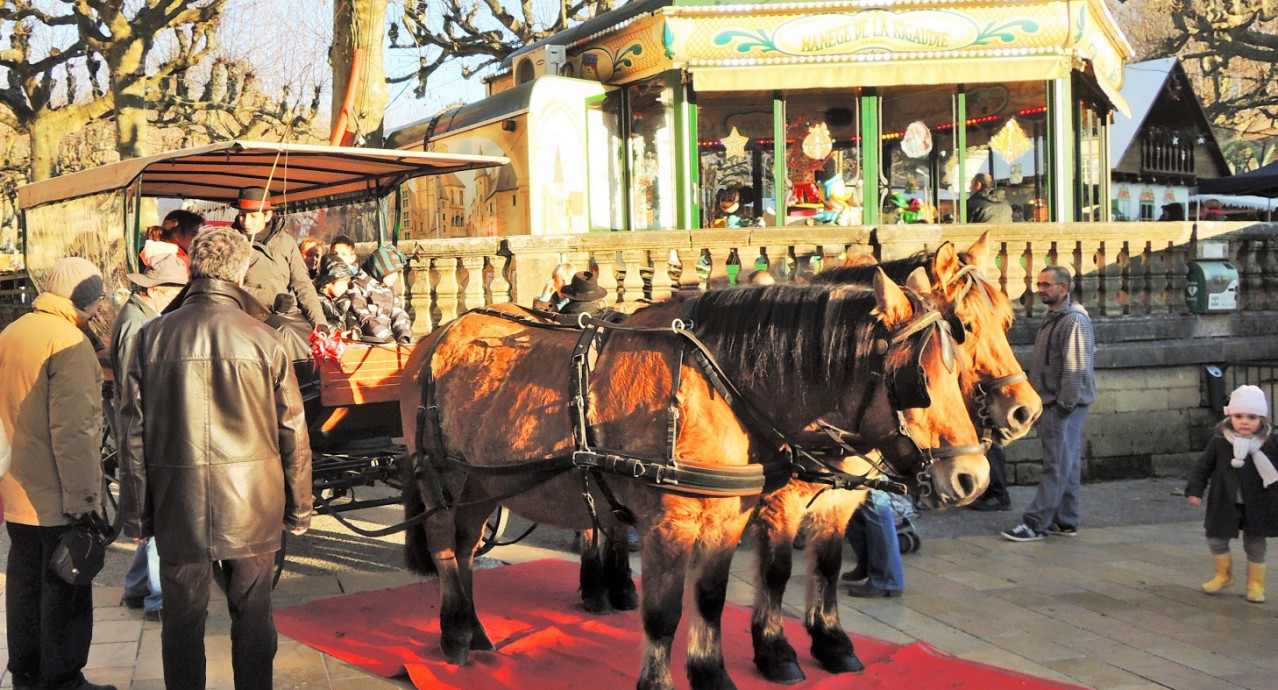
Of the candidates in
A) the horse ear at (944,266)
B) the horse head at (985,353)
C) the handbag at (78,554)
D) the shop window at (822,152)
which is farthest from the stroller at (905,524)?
the shop window at (822,152)

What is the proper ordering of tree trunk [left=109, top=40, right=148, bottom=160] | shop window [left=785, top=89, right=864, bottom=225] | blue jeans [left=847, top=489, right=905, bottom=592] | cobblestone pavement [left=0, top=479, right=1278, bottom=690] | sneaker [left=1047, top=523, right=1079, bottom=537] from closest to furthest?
cobblestone pavement [left=0, top=479, right=1278, bottom=690] → blue jeans [left=847, top=489, right=905, bottom=592] → sneaker [left=1047, top=523, right=1079, bottom=537] → shop window [left=785, top=89, right=864, bottom=225] → tree trunk [left=109, top=40, right=148, bottom=160]

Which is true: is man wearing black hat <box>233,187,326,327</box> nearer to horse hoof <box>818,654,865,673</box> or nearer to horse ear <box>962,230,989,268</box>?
horse hoof <box>818,654,865,673</box>

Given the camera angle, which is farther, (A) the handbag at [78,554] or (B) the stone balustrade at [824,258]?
(B) the stone balustrade at [824,258]

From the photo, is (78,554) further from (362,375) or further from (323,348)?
(362,375)

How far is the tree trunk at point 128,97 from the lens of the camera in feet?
59.1

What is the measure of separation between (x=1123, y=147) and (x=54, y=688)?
18.9 metres

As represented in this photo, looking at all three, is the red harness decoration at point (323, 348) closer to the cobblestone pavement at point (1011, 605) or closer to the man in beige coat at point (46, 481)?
the man in beige coat at point (46, 481)

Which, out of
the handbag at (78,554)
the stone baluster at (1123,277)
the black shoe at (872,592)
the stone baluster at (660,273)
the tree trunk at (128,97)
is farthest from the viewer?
the tree trunk at (128,97)

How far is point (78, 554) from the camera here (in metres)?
4.73

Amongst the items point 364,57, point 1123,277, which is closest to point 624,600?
point 1123,277

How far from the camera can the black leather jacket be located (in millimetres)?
4098

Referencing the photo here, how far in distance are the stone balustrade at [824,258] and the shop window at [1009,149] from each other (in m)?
3.37

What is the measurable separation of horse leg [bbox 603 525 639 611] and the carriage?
1.23 m

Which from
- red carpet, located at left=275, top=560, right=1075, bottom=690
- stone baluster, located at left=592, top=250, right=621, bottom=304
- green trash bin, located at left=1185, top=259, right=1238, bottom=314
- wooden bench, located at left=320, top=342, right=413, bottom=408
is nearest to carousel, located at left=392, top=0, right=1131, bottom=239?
green trash bin, located at left=1185, top=259, right=1238, bottom=314
